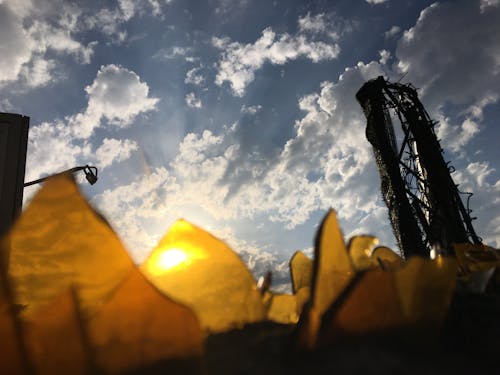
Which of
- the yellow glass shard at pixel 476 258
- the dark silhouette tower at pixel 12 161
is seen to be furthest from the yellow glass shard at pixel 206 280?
the dark silhouette tower at pixel 12 161

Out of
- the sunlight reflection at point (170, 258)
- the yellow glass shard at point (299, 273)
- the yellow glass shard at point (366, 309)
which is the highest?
the sunlight reflection at point (170, 258)

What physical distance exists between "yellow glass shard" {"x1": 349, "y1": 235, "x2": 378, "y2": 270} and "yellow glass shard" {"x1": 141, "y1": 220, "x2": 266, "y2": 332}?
0.21 m

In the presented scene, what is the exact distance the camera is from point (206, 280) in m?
0.71

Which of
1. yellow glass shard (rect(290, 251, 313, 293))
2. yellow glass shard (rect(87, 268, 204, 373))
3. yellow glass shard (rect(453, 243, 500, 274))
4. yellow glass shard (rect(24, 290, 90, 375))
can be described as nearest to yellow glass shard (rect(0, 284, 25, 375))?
yellow glass shard (rect(24, 290, 90, 375))

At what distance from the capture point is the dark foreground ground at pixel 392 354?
52cm

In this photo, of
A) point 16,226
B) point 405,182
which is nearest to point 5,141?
point 16,226

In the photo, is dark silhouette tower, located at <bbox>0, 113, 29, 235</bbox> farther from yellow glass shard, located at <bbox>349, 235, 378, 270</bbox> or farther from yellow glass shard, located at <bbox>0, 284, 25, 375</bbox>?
yellow glass shard, located at <bbox>349, 235, 378, 270</bbox>

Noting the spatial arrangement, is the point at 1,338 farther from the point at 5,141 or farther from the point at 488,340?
the point at 5,141

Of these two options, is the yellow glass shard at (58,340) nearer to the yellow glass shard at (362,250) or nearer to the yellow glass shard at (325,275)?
the yellow glass shard at (325,275)

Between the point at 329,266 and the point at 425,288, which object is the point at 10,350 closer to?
the point at 329,266

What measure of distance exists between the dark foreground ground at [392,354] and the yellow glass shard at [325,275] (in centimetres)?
3

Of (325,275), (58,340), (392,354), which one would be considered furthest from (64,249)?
(392,354)

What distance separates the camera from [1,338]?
0.56 meters

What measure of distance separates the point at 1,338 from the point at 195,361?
29 cm
